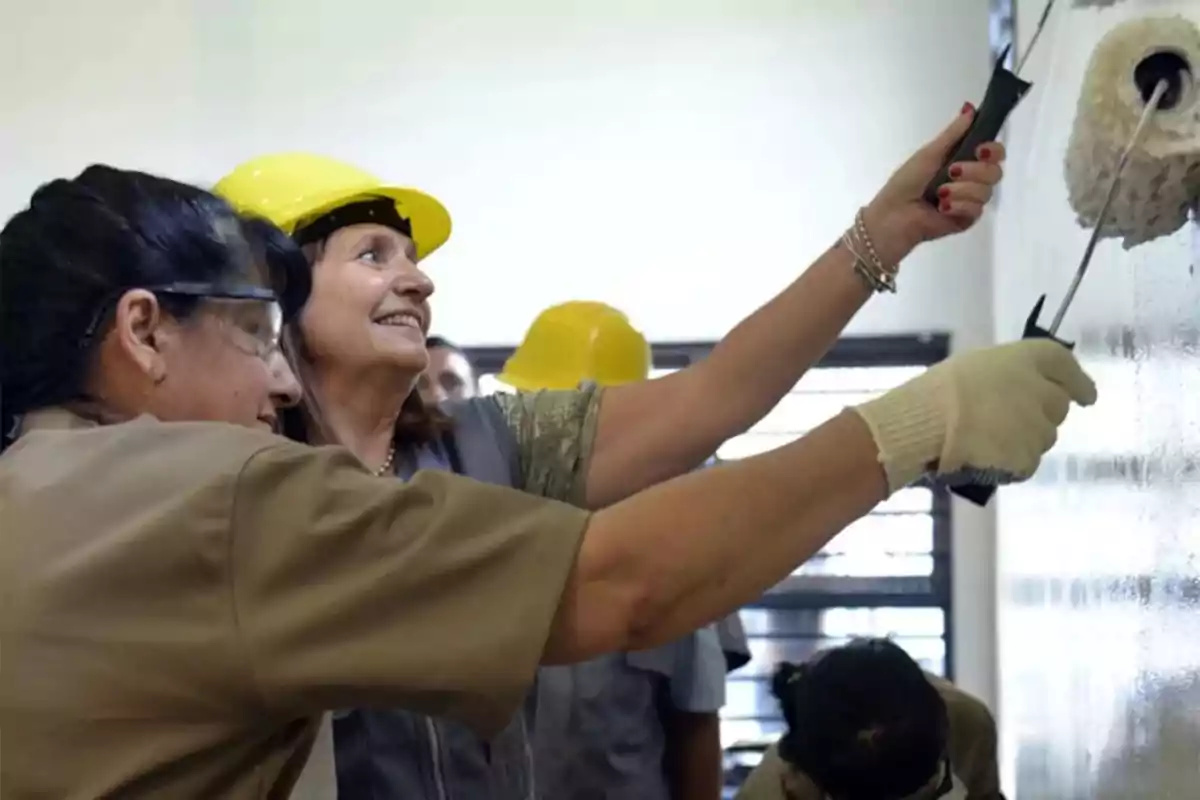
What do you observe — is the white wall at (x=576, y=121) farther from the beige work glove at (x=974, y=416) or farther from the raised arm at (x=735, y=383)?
the beige work glove at (x=974, y=416)

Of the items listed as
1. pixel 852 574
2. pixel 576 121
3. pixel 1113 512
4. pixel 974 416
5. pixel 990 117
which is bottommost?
pixel 852 574

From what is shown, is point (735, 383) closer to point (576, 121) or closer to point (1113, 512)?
point (1113, 512)

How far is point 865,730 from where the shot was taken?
1423 mm

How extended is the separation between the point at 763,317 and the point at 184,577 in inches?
27.5

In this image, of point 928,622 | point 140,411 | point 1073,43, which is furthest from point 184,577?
point 928,622

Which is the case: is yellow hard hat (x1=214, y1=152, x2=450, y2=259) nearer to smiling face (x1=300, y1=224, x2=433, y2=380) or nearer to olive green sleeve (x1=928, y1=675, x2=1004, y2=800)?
smiling face (x1=300, y1=224, x2=433, y2=380)

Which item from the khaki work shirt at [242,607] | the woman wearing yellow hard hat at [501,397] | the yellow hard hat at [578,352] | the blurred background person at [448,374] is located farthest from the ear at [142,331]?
the yellow hard hat at [578,352]

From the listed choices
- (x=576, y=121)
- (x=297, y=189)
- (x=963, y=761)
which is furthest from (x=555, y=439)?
(x=576, y=121)

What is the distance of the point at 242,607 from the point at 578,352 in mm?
1499

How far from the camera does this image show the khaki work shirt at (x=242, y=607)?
0.75m

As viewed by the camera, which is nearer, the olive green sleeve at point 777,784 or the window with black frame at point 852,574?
the olive green sleeve at point 777,784

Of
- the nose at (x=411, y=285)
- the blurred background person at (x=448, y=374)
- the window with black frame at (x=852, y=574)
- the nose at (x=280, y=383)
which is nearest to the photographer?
the nose at (x=280, y=383)

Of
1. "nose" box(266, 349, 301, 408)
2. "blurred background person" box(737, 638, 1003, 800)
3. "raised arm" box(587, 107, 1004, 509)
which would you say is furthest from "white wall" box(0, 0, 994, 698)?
"nose" box(266, 349, 301, 408)

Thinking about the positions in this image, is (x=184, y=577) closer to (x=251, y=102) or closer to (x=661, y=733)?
(x=661, y=733)
